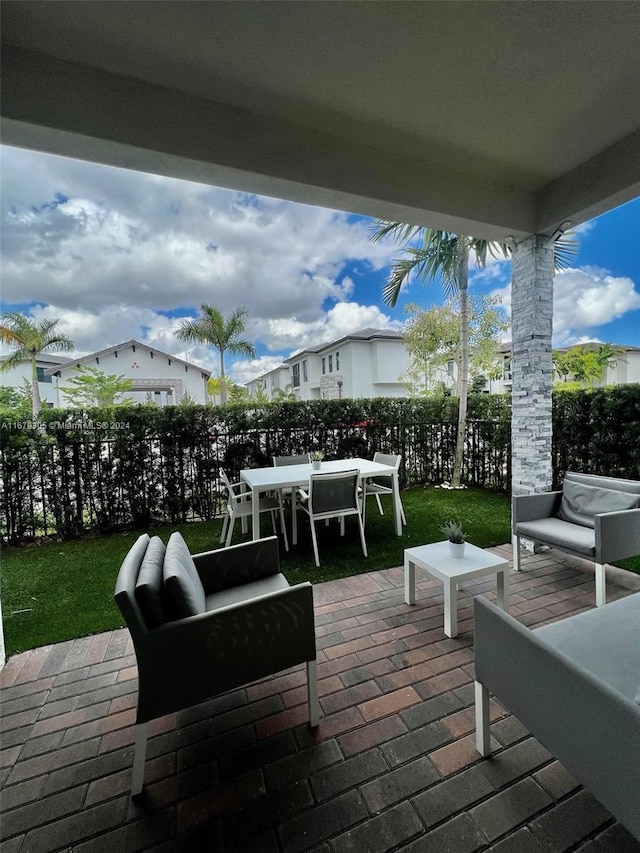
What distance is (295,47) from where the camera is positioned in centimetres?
203

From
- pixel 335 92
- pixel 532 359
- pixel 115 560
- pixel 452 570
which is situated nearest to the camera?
pixel 335 92

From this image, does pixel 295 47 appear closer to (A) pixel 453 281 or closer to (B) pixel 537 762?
(B) pixel 537 762

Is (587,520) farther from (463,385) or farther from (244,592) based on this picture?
(463,385)

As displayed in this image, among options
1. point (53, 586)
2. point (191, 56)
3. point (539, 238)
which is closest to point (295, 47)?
point (191, 56)

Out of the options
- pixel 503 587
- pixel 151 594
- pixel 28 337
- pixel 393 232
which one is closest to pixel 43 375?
pixel 28 337

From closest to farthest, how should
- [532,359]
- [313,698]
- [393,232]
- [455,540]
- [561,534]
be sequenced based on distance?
[313,698], [455,540], [561,534], [532,359], [393,232]

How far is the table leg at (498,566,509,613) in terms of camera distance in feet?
8.27

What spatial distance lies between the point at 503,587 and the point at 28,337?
1659cm

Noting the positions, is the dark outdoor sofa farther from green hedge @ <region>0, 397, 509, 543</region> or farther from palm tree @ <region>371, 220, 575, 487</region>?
palm tree @ <region>371, 220, 575, 487</region>

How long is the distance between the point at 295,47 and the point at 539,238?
2851 millimetres

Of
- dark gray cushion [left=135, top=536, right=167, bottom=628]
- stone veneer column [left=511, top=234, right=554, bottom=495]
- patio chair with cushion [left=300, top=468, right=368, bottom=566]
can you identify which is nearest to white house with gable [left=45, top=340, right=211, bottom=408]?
patio chair with cushion [left=300, top=468, right=368, bottom=566]

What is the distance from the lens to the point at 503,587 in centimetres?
254

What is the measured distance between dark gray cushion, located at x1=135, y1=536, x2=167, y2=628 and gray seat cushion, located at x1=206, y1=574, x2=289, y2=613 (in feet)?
1.66

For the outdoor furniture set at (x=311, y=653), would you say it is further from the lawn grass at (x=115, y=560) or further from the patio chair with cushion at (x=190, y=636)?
the lawn grass at (x=115, y=560)
